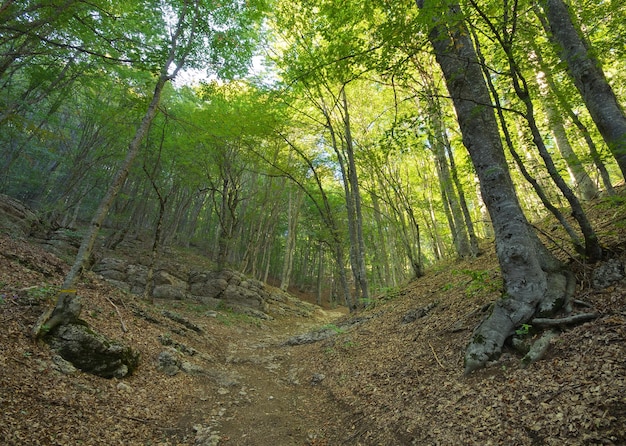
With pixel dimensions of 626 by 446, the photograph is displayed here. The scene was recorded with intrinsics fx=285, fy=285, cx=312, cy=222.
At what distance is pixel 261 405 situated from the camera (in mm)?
5172

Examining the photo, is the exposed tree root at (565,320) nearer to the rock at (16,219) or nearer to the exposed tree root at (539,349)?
the exposed tree root at (539,349)

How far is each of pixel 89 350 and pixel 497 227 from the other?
6482 millimetres

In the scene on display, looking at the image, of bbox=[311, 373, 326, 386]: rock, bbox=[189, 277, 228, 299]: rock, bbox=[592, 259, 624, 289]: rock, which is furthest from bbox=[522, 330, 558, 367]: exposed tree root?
bbox=[189, 277, 228, 299]: rock

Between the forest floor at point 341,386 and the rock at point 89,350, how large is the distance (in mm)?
222

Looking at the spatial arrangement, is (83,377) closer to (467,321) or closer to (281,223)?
(467,321)

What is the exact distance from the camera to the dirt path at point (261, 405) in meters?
4.09

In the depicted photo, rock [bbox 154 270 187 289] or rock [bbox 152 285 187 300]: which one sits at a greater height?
rock [bbox 154 270 187 289]

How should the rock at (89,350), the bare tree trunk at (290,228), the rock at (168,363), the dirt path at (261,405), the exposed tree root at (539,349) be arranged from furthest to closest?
the bare tree trunk at (290,228) < the rock at (168,363) < the rock at (89,350) < the dirt path at (261,405) < the exposed tree root at (539,349)

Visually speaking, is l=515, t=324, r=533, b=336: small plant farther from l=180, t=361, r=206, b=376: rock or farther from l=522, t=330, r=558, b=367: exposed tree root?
l=180, t=361, r=206, b=376: rock

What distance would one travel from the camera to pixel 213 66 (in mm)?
8531

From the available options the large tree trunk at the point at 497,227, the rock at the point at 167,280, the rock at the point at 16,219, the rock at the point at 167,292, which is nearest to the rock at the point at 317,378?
the large tree trunk at the point at 497,227

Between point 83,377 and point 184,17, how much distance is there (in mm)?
8421

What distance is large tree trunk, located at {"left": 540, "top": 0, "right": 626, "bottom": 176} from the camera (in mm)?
3957

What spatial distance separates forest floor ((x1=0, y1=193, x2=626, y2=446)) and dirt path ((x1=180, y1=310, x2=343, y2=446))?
0.03 meters
